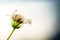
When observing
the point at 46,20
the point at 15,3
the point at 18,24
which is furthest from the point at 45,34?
the point at 15,3

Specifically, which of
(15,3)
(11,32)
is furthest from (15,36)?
(15,3)

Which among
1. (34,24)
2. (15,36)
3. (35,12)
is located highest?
(35,12)

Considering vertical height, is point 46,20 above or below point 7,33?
above

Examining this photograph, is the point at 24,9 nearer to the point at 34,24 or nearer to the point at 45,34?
the point at 34,24

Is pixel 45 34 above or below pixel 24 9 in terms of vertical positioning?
below

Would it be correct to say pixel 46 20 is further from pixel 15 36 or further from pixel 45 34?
pixel 15 36
